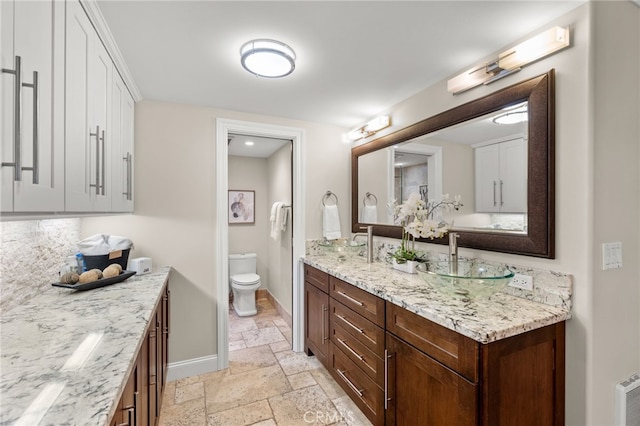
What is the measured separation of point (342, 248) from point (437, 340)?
1.59 metres

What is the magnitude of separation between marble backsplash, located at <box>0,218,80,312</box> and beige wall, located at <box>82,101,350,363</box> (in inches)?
16.3

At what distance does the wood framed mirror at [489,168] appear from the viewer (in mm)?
1438

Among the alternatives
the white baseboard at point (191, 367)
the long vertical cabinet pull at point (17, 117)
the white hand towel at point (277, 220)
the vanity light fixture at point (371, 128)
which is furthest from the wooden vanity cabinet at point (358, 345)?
the long vertical cabinet pull at point (17, 117)

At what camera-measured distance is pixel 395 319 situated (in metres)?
1.62

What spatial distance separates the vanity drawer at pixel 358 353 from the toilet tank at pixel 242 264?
7.16 ft

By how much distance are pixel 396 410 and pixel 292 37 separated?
212cm

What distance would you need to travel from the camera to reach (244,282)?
150 inches

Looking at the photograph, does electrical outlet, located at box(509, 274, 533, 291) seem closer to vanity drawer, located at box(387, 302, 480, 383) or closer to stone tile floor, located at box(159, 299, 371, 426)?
vanity drawer, located at box(387, 302, 480, 383)

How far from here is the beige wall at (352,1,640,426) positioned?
131cm

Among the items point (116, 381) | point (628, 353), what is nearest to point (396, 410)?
point (628, 353)

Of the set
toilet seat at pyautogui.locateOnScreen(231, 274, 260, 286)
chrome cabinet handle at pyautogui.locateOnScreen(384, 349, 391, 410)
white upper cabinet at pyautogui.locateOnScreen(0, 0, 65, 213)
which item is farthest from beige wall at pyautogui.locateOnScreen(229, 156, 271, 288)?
white upper cabinet at pyautogui.locateOnScreen(0, 0, 65, 213)

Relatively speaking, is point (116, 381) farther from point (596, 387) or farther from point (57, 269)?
point (596, 387)

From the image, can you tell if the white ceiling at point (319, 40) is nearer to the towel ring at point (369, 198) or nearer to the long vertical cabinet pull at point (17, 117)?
the long vertical cabinet pull at point (17, 117)

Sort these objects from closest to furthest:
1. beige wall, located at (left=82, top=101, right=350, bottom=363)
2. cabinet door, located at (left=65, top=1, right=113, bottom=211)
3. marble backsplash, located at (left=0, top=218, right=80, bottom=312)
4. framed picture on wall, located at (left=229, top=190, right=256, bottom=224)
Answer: cabinet door, located at (left=65, top=1, right=113, bottom=211)
marble backsplash, located at (left=0, top=218, right=80, bottom=312)
beige wall, located at (left=82, top=101, right=350, bottom=363)
framed picture on wall, located at (left=229, top=190, right=256, bottom=224)
